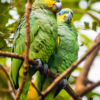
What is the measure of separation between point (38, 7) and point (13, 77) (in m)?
0.65

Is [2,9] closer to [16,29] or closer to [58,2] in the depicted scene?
[16,29]

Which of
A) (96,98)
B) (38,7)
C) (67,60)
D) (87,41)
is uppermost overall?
(38,7)

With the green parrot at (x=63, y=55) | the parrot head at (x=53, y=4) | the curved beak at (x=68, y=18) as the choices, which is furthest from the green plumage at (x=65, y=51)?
the parrot head at (x=53, y=4)

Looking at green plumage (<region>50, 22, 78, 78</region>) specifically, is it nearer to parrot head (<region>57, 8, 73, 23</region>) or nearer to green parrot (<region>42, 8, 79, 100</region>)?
green parrot (<region>42, 8, 79, 100</region>)

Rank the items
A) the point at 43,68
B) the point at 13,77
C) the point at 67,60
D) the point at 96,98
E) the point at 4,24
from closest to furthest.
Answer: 1. the point at 43,68
2. the point at 13,77
3. the point at 4,24
4. the point at 67,60
5. the point at 96,98

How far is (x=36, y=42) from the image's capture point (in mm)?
1620

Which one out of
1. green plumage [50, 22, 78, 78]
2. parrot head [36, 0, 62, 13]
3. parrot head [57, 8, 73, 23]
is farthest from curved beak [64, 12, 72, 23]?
parrot head [36, 0, 62, 13]

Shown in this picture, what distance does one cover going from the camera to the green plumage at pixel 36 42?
1626mm

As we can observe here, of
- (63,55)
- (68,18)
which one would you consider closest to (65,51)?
(63,55)

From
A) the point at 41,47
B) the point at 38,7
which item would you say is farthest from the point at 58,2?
the point at 41,47

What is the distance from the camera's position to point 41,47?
5.34 ft

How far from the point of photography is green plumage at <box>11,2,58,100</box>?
1626 mm

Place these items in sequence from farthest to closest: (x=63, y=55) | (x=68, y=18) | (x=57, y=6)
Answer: (x=68, y=18) < (x=63, y=55) < (x=57, y=6)

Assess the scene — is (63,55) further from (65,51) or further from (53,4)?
(53,4)
